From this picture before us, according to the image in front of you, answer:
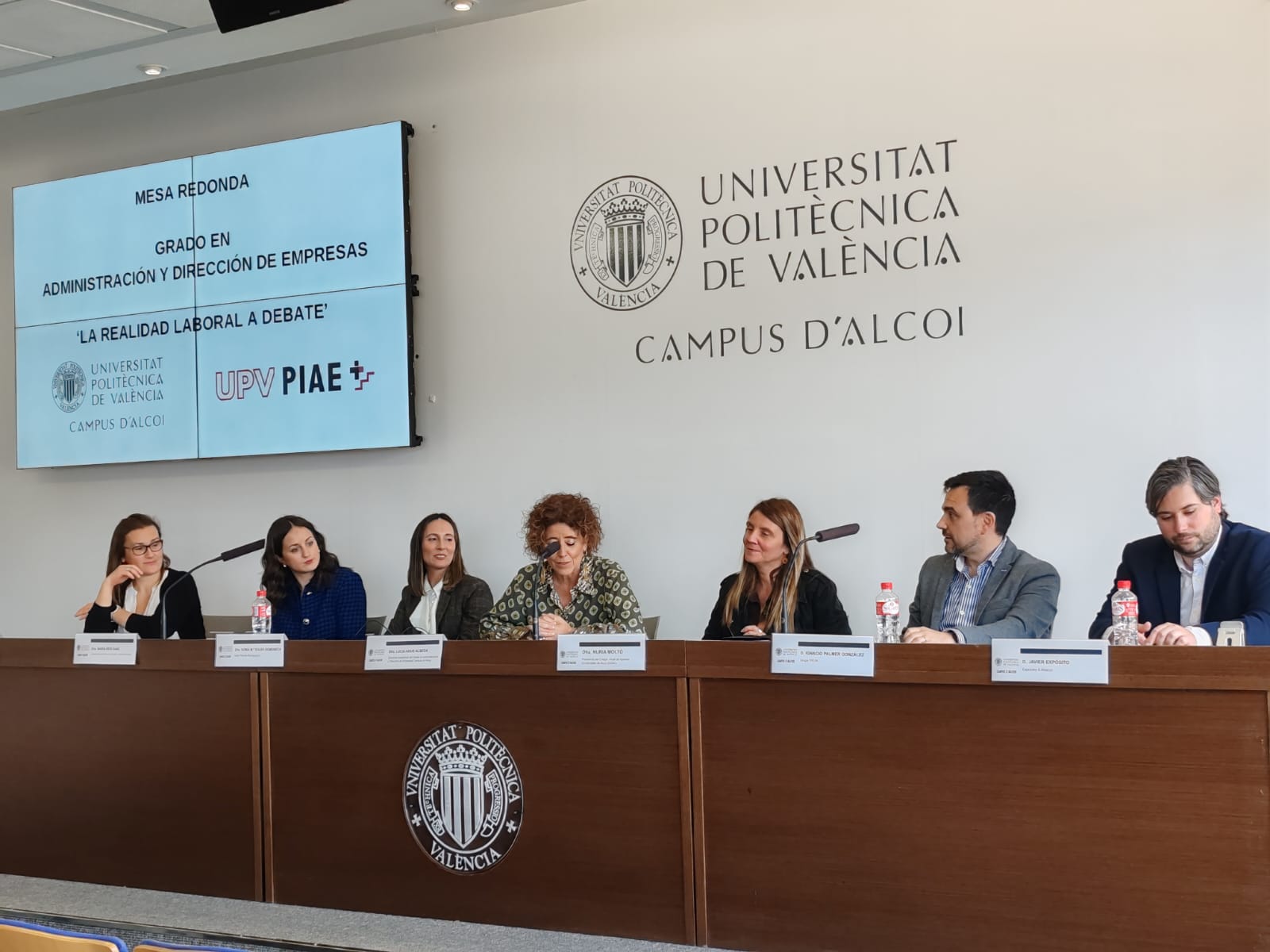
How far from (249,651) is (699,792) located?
3.92 feet

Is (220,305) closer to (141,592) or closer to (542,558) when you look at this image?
(141,592)

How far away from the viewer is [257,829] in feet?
9.66

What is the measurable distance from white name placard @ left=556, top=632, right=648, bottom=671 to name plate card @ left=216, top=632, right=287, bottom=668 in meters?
0.76

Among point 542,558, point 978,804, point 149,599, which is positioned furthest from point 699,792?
point 149,599

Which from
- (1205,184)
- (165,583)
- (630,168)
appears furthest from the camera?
(630,168)

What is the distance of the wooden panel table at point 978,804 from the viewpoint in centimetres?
207

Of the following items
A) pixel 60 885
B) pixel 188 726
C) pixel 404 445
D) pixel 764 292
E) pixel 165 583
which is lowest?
pixel 60 885

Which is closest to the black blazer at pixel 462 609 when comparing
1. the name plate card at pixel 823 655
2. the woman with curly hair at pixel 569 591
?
the woman with curly hair at pixel 569 591

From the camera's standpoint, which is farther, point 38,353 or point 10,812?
point 38,353

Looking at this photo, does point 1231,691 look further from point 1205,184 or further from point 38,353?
point 38,353

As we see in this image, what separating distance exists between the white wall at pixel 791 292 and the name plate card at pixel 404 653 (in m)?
1.71

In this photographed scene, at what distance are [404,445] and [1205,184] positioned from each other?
9.46 feet

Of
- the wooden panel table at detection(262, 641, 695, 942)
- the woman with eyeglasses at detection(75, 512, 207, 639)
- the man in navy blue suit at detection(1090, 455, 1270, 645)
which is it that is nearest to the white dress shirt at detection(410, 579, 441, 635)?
the woman with eyeglasses at detection(75, 512, 207, 639)

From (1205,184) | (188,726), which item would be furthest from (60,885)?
(1205,184)
